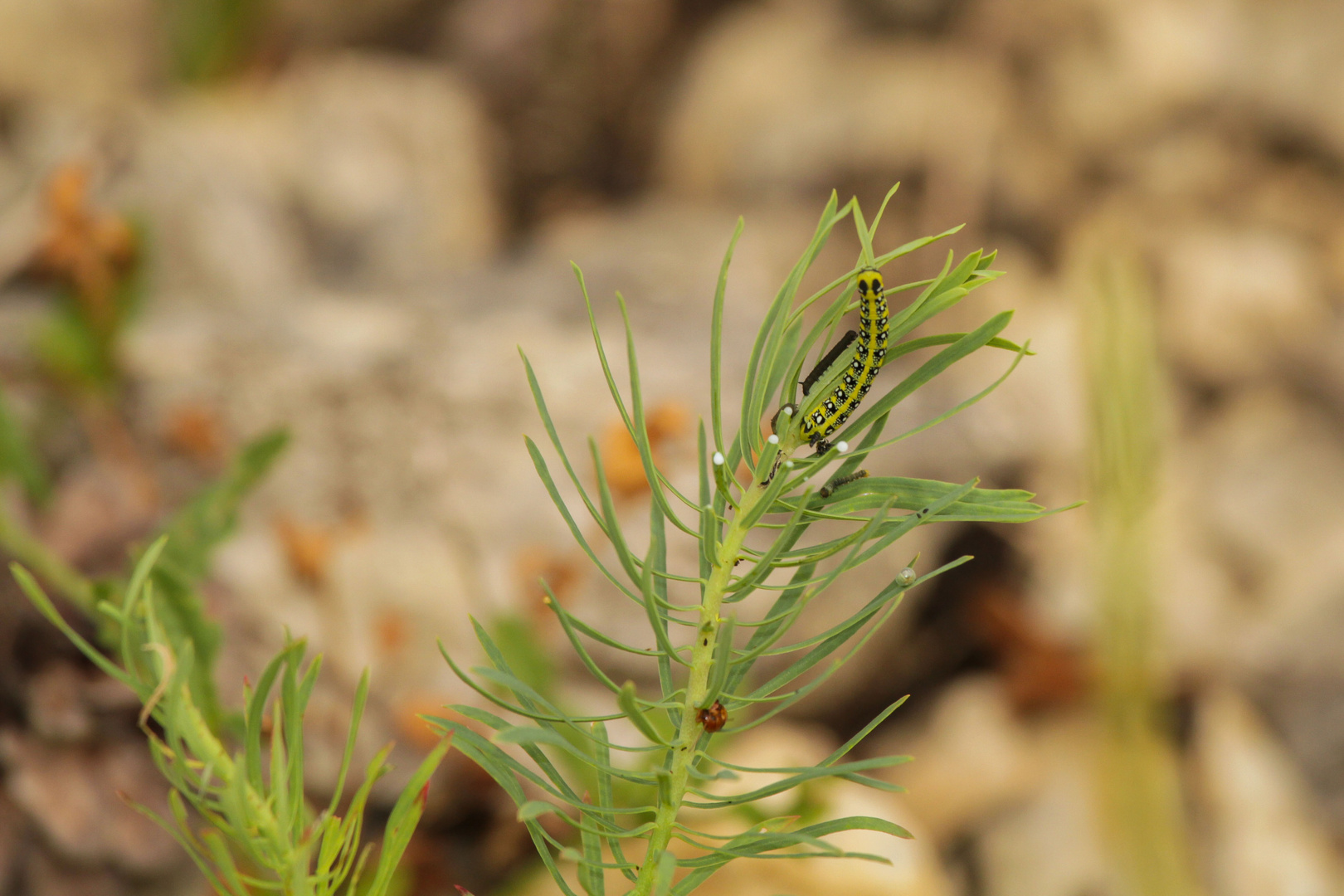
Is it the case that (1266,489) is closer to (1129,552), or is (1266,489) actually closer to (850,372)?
(1129,552)

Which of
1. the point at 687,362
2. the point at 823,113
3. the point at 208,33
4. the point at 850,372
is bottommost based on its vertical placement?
the point at 850,372

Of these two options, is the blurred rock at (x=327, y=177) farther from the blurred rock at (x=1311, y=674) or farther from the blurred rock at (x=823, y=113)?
the blurred rock at (x=1311, y=674)

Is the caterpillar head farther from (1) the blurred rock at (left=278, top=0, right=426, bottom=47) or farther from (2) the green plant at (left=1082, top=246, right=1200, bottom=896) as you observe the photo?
(1) the blurred rock at (left=278, top=0, right=426, bottom=47)

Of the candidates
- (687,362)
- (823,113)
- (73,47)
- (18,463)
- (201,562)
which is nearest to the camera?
(201,562)

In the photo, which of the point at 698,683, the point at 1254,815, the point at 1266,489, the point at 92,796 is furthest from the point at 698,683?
the point at 1266,489

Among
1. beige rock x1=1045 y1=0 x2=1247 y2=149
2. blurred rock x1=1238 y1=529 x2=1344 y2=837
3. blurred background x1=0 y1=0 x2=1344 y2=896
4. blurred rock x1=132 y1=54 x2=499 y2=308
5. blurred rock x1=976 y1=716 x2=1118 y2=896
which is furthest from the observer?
beige rock x1=1045 y1=0 x2=1247 y2=149

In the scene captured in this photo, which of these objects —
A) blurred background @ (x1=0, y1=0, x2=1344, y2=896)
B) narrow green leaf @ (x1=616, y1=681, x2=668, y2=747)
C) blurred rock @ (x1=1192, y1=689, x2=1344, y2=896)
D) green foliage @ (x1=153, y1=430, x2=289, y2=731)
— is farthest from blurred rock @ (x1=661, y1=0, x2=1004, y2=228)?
narrow green leaf @ (x1=616, y1=681, x2=668, y2=747)

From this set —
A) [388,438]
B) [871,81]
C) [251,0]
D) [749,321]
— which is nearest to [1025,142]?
[871,81]
